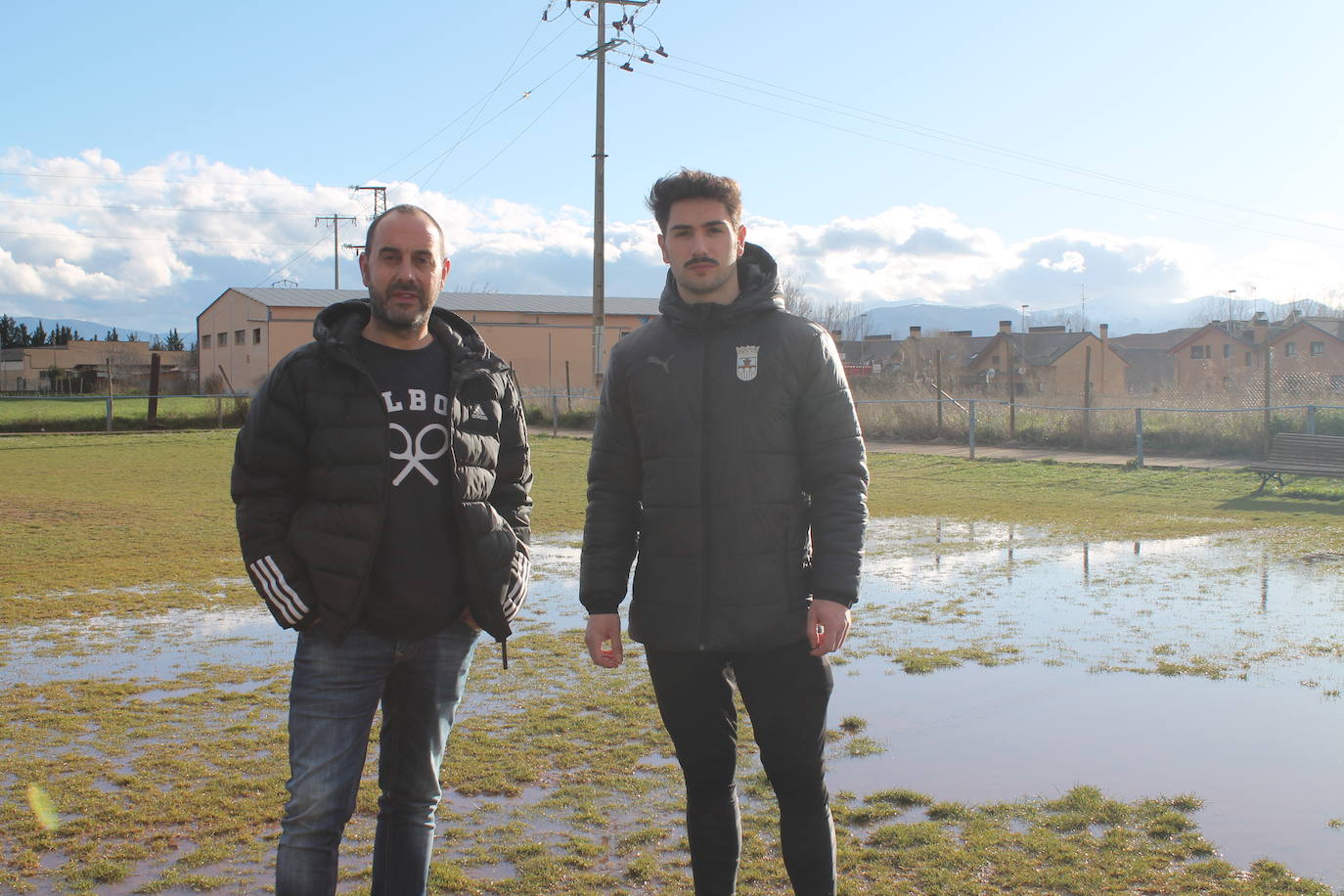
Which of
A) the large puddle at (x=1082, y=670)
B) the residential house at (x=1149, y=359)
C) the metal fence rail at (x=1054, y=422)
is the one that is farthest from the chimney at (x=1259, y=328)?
the large puddle at (x=1082, y=670)

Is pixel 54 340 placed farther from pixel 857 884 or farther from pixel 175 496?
pixel 857 884

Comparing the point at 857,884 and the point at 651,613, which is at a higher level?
the point at 651,613

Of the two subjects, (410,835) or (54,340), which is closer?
(410,835)

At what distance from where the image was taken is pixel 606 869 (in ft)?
11.5

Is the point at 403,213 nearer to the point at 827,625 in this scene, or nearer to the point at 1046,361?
the point at 827,625

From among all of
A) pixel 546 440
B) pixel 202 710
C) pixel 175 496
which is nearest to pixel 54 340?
pixel 546 440

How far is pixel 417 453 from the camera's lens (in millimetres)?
2834

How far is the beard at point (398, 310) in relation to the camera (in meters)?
2.84

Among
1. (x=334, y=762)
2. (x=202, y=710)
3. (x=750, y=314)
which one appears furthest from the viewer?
(x=202, y=710)

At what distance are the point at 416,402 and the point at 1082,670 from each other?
440 cm

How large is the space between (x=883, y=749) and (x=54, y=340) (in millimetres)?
99341

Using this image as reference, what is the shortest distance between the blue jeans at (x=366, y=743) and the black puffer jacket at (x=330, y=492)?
0.10 m

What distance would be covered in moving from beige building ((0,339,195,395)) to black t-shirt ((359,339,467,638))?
54920 millimetres

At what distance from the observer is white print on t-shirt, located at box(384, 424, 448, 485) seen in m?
2.81
